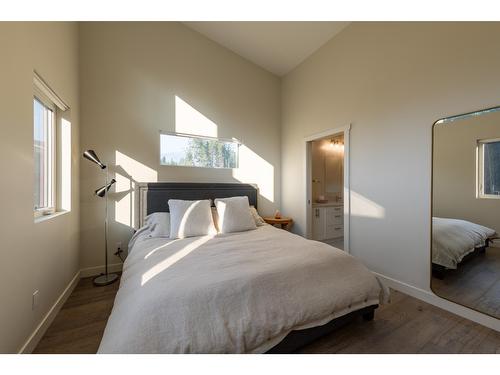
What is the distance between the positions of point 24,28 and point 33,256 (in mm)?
1677

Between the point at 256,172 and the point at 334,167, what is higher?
the point at 334,167

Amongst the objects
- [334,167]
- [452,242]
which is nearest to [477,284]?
[452,242]

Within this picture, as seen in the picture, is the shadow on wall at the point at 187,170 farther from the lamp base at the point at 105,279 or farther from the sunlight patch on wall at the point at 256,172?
the lamp base at the point at 105,279

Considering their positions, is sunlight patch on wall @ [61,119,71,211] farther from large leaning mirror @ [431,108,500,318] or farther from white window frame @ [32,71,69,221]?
large leaning mirror @ [431,108,500,318]

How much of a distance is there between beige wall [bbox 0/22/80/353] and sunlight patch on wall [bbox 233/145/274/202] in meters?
2.46

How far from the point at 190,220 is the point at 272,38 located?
9.80 ft

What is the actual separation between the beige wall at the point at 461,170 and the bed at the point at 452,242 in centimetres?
7

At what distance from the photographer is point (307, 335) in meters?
1.41

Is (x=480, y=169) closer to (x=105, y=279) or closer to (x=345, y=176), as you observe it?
(x=345, y=176)

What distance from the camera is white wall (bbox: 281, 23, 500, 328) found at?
1873 millimetres

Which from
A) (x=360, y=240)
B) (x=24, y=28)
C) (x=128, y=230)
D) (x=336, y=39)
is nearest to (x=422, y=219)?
(x=360, y=240)

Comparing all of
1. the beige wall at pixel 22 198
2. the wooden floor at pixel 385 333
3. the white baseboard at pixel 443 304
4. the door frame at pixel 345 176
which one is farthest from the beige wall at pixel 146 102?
the white baseboard at pixel 443 304

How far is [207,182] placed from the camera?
11.1ft
